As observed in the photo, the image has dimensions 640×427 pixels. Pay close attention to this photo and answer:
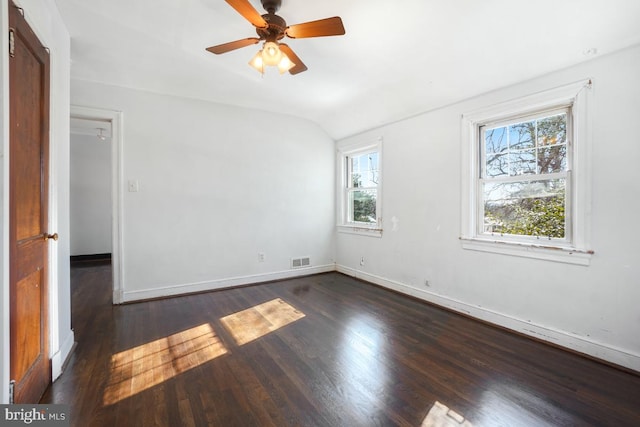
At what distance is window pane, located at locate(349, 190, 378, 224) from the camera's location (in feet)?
14.5

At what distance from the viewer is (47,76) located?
72.4 inches

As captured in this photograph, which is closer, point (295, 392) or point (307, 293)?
point (295, 392)

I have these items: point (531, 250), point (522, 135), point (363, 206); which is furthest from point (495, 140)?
point (363, 206)

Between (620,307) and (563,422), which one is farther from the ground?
(620,307)

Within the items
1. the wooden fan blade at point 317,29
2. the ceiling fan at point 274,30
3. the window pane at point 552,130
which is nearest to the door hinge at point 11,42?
the ceiling fan at point 274,30

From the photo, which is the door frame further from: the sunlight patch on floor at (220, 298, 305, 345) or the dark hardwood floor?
the sunlight patch on floor at (220, 298, 305, 345)

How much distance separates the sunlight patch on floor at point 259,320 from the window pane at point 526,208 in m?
2.31

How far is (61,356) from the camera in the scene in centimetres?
204

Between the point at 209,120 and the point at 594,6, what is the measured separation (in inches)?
153

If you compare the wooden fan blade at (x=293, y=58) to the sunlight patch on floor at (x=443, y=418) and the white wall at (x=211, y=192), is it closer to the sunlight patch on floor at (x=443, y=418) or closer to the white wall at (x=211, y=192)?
the white wall at (x=211, y=192)

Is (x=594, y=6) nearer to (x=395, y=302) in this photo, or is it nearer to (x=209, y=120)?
(x=395, y=302)

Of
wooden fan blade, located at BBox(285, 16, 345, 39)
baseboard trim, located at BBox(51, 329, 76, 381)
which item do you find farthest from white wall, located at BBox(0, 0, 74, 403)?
wooden fan blade, located at BBox(285, 16, 345, 39)

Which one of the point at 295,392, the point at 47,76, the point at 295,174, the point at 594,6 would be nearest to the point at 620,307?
the point at 594,6

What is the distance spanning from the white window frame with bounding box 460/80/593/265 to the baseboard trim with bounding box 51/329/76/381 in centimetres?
364
